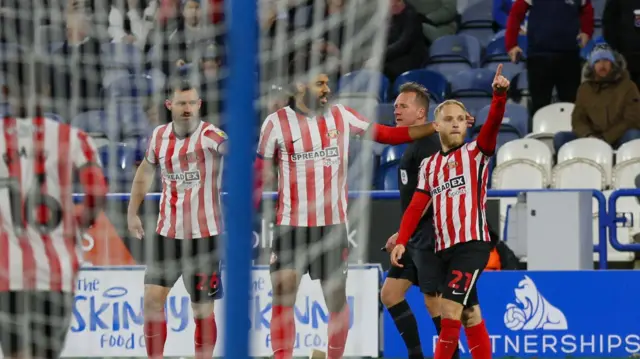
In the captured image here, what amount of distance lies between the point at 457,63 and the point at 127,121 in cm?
598

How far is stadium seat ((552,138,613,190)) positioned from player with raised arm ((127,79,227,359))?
3.57 m

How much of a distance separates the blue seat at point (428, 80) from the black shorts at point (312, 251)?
4.43 meters

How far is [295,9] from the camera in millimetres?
5633

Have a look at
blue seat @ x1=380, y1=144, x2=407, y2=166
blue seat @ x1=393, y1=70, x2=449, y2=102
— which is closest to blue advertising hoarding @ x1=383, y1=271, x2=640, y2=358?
blue seat @ x1=380, y1=144, x2=407, y2=166

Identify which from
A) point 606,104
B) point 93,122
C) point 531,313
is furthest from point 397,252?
point 606,104

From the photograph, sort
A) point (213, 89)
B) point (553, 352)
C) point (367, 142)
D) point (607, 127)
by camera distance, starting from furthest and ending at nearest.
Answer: point (607, 127) → point (553, 352) → point (367, 142) → point (213, 89)

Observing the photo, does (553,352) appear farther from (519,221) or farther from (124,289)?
(124,289)

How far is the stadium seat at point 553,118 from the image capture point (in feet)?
33.0

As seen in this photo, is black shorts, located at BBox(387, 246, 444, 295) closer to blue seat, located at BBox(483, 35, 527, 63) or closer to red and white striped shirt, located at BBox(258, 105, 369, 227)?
red and white striped shirt, located at BBox(258, 105, 369, 227)

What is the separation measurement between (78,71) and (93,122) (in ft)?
1.64

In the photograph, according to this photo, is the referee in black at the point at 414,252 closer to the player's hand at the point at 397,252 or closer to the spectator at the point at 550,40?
the player's hand at the point at 397,252

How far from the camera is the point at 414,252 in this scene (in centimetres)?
632

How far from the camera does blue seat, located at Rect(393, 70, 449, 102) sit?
34.3 ft

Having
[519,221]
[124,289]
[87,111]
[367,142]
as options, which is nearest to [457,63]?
[519,221]
